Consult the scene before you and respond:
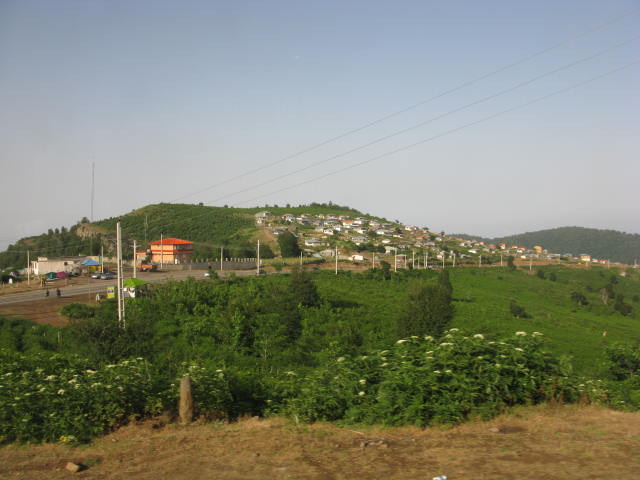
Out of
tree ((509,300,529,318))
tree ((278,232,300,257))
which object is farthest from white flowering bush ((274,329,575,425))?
tree ((278,232,300,257))

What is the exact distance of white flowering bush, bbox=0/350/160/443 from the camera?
15.7 feet

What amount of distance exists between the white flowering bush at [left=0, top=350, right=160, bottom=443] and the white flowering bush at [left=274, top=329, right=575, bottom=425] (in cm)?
184

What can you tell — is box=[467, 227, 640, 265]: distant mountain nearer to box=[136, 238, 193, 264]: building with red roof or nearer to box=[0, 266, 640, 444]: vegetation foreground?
box=[136, 238, 193, 264]: building with red roof

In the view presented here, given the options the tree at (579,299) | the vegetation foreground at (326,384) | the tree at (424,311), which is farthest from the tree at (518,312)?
the vegetation foreground at (326,384)

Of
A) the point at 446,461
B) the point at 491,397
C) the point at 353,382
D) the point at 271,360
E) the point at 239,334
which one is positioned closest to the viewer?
the point at 446,461

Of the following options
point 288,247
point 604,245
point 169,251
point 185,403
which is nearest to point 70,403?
point 185,403

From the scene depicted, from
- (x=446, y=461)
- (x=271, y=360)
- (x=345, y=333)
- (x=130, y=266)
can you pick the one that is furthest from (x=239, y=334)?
(x=130, y=266)

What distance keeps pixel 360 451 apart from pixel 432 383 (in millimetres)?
1098

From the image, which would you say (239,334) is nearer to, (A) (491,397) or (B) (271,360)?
(B) (271,360)

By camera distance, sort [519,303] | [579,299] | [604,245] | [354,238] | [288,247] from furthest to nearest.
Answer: [604,245] < [354,238] < [288,247] < [579,299] < [519,303]

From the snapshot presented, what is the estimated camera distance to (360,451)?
4.32m

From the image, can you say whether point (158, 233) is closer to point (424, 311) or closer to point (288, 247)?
point (288, 247)

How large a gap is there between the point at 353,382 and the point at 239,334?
53.6 feet

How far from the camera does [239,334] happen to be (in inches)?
822
